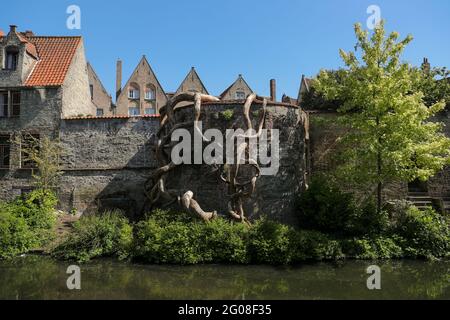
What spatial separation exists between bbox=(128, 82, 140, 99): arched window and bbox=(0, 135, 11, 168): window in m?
17.7

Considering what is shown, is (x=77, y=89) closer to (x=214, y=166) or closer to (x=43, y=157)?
(x=43, y=157)

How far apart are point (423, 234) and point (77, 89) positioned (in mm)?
19283

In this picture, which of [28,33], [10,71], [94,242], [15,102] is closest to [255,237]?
[94,242]

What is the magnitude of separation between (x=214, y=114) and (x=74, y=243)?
22.4ft

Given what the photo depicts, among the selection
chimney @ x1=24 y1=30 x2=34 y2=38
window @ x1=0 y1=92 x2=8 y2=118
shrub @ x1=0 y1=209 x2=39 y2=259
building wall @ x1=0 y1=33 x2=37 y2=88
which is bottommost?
shrub @ x1=0 y1=209 x2=39 y2=259

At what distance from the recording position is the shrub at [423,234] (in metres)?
13.0

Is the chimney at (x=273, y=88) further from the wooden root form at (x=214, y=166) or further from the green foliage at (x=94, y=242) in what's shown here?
the green foliage at (x=94, y=242)

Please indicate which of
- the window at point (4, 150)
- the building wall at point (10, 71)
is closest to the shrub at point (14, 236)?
the window at point (4, 150)

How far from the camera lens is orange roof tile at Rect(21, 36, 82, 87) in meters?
21.3

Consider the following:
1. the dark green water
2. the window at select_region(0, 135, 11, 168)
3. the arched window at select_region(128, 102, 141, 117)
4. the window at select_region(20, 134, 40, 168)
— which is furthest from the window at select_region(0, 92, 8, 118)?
the arched window at select_region(128, 102, 141, 117)

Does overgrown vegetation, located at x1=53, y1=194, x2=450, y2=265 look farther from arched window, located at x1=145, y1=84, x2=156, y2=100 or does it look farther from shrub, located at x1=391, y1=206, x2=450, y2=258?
arched window, located at x1=145, y1=84, x2=156, y2=100

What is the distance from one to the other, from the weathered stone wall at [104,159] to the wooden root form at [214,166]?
372 centimetres

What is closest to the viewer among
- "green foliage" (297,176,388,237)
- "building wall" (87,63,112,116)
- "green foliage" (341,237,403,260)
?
"green foliage" (341,237,403,260)

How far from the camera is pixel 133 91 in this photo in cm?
3794
